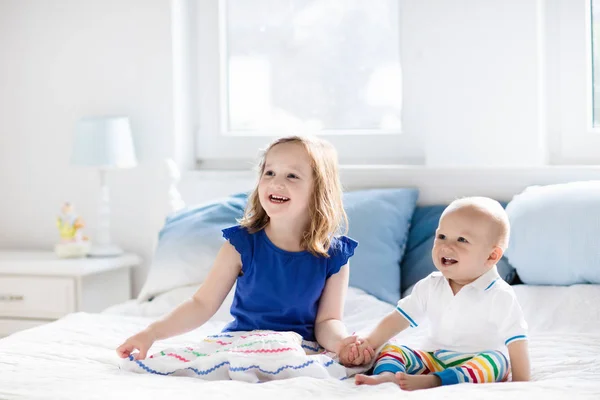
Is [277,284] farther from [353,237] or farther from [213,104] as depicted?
[213,104]

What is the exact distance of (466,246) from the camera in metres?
1.65

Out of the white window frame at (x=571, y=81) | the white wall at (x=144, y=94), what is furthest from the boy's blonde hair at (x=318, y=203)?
the white window frame at (x=571, y=81)

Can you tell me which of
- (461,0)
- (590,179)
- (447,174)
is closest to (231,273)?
(447,174)

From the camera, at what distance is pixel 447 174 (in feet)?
8.81

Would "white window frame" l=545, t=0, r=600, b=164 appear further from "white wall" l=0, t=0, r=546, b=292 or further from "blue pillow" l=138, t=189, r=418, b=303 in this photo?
"blue pillow" l=138, t=189, r=418, b=303

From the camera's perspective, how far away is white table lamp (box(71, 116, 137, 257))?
2.97 metres

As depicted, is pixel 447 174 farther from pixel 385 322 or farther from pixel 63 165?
pixel 63 165

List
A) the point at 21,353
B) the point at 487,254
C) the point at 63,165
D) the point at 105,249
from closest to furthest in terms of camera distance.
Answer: the point at 487,254, the point at 21,353, the point at 105,249, the point at 63,165

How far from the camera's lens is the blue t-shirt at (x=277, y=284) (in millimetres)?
1841

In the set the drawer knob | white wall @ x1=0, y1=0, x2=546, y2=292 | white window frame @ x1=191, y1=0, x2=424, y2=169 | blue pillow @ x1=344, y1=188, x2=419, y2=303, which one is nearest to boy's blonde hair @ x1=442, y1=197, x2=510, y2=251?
blue pillow @ x1=344, y1=188, x2=419, y2=303

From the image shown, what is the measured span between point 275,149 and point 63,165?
163 centimetres

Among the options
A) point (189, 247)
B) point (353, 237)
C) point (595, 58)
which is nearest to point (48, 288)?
point (189, 247)

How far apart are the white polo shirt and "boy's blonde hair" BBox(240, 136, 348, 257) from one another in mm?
299

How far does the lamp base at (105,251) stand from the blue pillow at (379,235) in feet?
3.08
